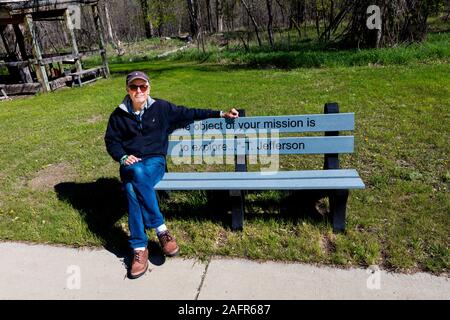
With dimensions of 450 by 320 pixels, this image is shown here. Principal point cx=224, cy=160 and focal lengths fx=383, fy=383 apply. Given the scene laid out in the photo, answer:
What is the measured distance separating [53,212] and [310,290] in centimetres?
279

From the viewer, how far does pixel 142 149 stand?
330 cm

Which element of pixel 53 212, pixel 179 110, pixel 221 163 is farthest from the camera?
pixel 221 163

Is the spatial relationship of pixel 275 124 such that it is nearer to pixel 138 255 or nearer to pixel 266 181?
pixel 266 181

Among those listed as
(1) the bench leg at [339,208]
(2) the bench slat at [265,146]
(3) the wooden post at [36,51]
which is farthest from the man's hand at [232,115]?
(3) the wooden post at [36,51]

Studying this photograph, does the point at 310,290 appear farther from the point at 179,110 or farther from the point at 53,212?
the point at 53,212

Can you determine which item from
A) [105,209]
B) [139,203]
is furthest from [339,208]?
[105,209]

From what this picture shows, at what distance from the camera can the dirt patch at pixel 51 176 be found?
15.6ft

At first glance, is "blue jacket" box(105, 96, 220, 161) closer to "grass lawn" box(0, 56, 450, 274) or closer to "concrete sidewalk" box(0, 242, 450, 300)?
"grass lawn" box(0, 56, 450, 274)

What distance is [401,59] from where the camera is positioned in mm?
10227

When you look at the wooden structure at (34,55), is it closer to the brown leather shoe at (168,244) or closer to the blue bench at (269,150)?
the blue bench at (269,150)

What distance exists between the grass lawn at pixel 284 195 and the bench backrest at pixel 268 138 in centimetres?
59

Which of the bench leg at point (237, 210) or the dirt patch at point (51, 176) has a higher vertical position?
the bench leg at point (237, 210)

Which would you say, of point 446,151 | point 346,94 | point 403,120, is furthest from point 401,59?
point 446,151

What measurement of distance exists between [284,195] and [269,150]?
2.01 feet
